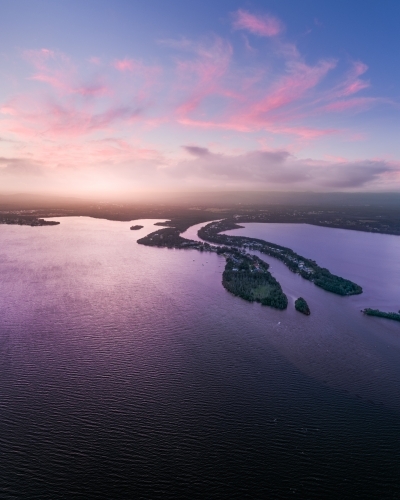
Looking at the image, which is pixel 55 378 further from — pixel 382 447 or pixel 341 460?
pixel 382 447

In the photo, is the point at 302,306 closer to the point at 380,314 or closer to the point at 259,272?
the point at 380,314

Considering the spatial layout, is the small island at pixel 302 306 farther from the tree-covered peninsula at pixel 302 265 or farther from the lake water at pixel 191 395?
the tree-covered peninsula at pixel 302 265

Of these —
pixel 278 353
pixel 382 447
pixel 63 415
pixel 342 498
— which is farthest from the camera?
pixel 278 353

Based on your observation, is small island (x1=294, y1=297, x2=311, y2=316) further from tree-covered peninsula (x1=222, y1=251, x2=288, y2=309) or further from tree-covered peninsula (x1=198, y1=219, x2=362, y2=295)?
tree-covered peninsula (x1=198, y1=219, x2=362, y2=295)

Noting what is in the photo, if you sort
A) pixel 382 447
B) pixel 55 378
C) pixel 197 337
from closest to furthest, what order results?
pixel 382 447 → pixel 55 378 → pixel 197 337

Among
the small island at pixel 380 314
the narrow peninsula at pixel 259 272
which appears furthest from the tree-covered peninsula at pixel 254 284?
the small island at pixel 380 314

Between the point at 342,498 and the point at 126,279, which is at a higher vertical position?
the point at 126,279

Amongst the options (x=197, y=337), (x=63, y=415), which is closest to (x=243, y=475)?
(x=63, y=415)

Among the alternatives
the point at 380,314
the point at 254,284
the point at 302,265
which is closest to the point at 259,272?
the point at 254,284
